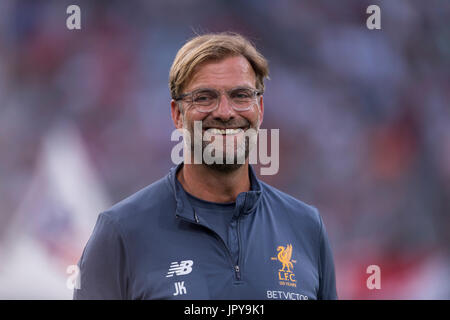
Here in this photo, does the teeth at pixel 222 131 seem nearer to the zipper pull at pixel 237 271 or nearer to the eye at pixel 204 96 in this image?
the eye at pixel 204 96

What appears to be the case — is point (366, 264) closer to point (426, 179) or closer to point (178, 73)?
point (426, 179)

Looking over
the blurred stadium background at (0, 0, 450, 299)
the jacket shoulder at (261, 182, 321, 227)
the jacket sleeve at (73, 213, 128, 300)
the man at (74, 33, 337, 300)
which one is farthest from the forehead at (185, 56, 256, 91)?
the blurred stadium background at (0, 0, 450, 299)

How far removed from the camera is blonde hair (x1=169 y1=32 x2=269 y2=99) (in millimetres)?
2016

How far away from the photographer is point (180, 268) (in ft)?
6.12

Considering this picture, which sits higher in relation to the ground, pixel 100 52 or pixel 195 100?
pixel 100 52

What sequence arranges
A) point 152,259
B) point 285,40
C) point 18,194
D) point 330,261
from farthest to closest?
point 285,40 → point 18,194 → point 330,261 → point 152,259

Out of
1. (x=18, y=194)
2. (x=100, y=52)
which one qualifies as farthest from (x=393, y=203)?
(x=18, y=194)

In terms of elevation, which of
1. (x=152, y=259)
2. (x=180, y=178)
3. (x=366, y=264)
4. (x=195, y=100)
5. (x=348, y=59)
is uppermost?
(x=348, y=59)

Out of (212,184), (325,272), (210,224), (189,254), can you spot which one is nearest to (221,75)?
(212,184)

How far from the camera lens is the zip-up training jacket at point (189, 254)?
6.07 ft

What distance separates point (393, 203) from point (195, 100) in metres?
3.64

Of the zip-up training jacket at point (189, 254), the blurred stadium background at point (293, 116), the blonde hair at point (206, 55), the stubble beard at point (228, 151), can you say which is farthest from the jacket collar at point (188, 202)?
the blurred stadium background at point (293, 116)

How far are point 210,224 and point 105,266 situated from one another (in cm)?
38

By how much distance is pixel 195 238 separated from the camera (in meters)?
1.92
